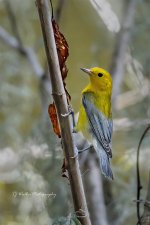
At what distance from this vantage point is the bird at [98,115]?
2.00 feet

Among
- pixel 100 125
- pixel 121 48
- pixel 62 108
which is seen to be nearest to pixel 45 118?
pixel 121 48

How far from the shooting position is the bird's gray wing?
2.14 ft

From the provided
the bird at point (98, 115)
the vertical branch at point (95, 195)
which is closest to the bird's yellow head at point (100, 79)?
the bird at point (98, 115)

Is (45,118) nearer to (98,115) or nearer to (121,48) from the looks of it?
(121,48)

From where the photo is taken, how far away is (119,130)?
1022 millimetres

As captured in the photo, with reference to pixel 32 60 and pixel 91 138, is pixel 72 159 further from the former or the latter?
pixel 32 60

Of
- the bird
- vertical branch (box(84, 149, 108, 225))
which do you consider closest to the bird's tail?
the bird

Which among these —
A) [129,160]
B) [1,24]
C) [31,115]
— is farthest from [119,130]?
[1,24]

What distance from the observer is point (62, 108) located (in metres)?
0.53

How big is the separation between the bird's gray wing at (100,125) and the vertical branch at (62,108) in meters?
0.11

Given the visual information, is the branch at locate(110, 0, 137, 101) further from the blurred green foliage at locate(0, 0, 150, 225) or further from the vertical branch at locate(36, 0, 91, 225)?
the vertical branch at locate(36, 0, 91, 225)

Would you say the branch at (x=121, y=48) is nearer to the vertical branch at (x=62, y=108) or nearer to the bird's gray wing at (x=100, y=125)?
the bird's gray wing at (x=100, y=125)

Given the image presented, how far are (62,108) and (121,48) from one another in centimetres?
47

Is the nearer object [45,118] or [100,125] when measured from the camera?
[100,125]
